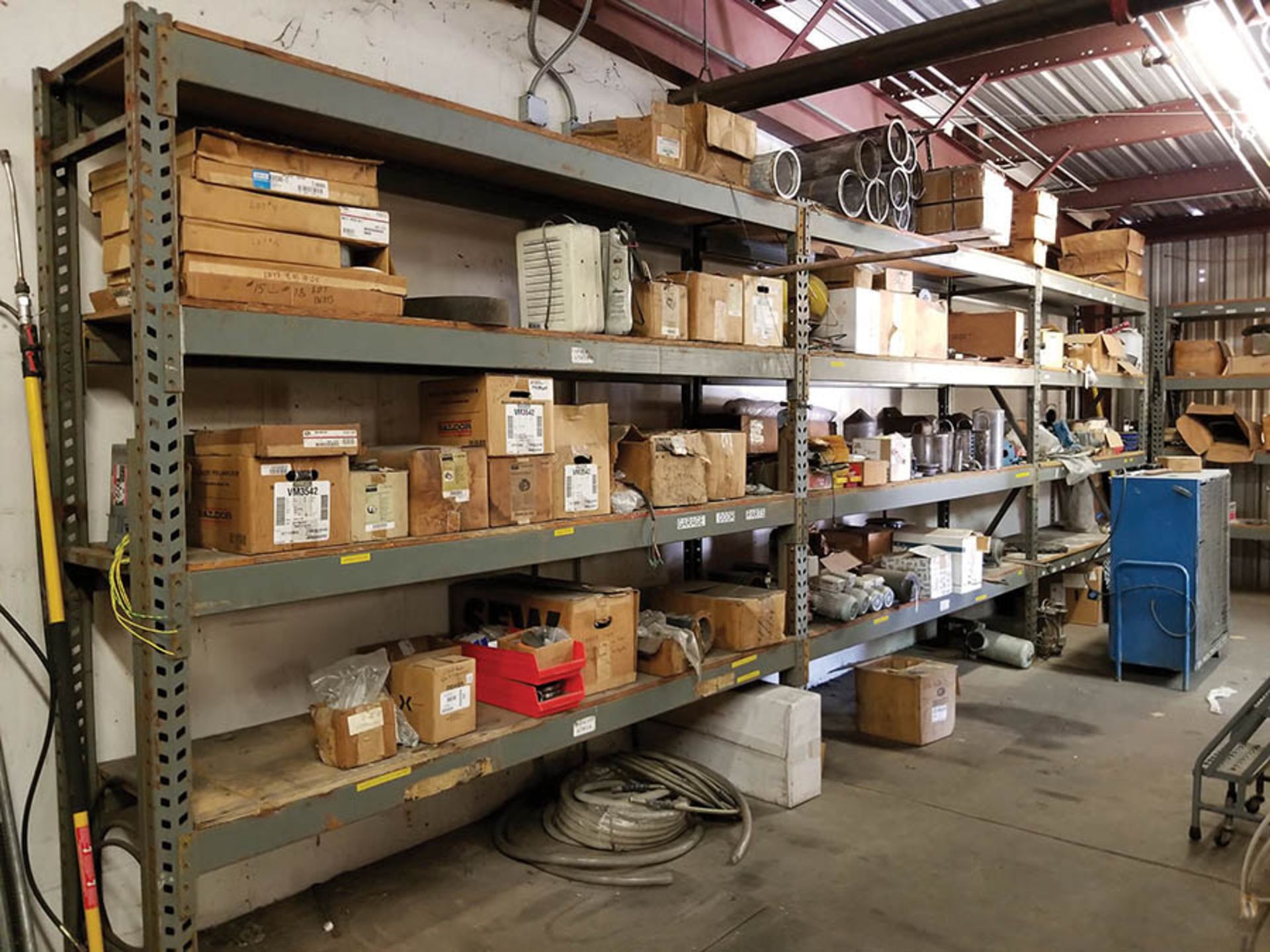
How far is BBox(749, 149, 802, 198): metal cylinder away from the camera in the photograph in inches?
137

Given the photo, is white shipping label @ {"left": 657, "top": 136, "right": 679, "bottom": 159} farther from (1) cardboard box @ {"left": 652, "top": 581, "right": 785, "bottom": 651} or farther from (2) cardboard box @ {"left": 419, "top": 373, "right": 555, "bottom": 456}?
(1) cardboard box @ {"left": 652, "top": 581, "right": 785, "bottom": 651}

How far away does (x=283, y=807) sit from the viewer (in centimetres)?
209

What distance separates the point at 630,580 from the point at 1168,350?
6.83 m

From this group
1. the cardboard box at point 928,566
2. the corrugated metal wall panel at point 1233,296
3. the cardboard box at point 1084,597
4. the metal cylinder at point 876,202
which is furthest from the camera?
the corrugated metal wall panel at point 1233,296

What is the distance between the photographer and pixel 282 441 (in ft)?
6.81

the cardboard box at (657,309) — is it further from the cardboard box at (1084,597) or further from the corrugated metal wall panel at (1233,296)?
the corrugated metal wall panel at (1233,296)

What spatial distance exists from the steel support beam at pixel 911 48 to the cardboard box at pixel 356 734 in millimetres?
2901

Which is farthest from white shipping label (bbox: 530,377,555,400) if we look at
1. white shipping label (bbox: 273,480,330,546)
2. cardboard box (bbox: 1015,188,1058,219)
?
cardboard box (bbox: 1015,188,1058,219)

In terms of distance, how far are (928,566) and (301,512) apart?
3.36 meters

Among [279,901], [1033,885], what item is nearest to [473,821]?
[279,901]

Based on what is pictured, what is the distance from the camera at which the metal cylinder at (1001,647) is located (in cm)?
550

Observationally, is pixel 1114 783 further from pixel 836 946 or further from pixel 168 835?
pixel 168 835

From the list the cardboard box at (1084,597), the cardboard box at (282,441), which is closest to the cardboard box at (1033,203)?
the cardboard box at (1084,597)

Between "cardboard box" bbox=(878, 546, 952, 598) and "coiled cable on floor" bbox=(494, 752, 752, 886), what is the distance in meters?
1.66
